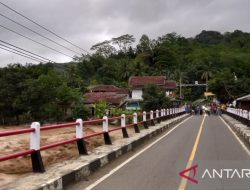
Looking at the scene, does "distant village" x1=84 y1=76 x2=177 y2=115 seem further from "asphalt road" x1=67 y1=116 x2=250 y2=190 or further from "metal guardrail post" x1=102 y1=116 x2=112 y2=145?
"metal guardrail post" x1=102 y1=116 x2=112 y2=145

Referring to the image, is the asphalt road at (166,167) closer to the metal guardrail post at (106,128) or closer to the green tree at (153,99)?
the metal guardrail post at (106,128)

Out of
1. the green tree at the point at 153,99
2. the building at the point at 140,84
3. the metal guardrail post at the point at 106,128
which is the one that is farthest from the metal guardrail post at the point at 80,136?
the building at the point at 140,84

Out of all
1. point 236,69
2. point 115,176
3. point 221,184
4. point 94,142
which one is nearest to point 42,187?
point 115,176

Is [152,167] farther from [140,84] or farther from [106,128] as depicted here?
[140,84]

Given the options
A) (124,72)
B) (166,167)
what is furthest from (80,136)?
(124,72)

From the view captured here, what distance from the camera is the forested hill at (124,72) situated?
2253 inches

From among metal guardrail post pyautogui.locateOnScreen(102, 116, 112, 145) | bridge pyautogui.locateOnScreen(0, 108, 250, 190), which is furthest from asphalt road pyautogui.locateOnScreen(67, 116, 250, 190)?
metal guardrail post pyautogui.locateOnScreen(102, 116, 112, 145)

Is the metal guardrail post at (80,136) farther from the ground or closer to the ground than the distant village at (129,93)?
closer to the ground

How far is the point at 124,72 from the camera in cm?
13062

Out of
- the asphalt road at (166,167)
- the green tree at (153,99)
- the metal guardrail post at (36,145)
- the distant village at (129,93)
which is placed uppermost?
the distant village at (129,93)

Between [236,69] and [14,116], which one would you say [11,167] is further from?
[236,69]

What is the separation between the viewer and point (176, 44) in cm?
17575

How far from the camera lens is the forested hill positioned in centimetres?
5722

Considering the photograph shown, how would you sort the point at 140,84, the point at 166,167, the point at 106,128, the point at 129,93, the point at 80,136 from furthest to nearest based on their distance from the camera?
the point at 129,93
the point at 140,84
the point at 106,128
the point at 80,136
the point at 166,167
